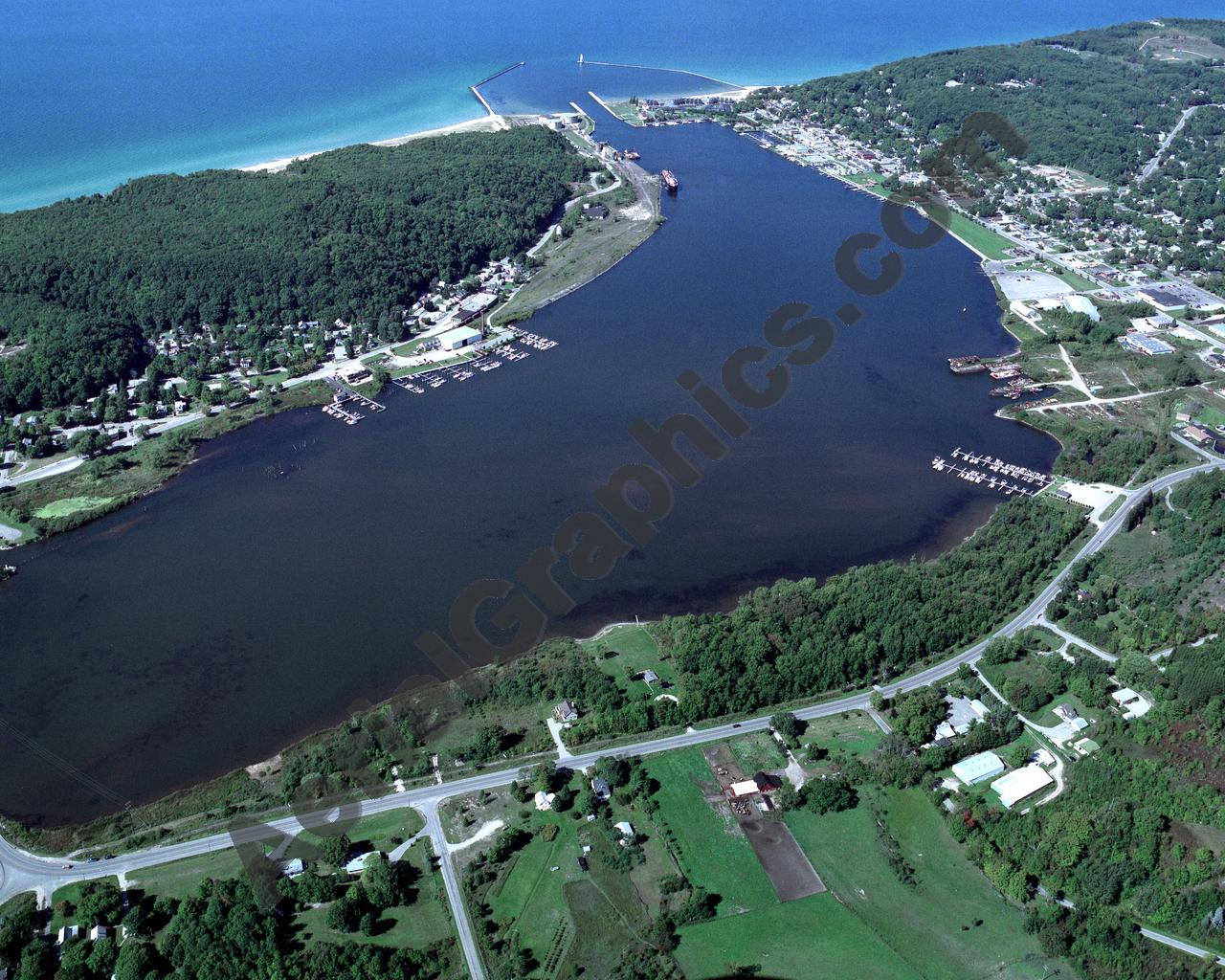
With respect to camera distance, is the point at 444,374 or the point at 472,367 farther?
the point at 472,367

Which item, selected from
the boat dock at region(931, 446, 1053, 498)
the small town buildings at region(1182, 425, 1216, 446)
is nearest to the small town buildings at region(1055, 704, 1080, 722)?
the boat dock at region(931, 446, 1053, 498)

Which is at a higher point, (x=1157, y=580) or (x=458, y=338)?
(x=458, y=338)

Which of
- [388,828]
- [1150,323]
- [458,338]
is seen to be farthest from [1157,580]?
[458,338]

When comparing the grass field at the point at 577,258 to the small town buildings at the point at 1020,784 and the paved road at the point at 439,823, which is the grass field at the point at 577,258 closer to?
the paved road at the point at 439,823

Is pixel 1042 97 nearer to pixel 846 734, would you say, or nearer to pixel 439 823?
pixel 846 734

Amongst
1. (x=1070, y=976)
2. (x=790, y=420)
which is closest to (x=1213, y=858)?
(x=1070, y=976)
